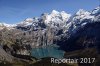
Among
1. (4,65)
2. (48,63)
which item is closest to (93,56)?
(48,63)

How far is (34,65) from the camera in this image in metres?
132

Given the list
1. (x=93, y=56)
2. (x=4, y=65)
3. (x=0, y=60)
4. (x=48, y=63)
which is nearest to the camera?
(x=4, y=65)

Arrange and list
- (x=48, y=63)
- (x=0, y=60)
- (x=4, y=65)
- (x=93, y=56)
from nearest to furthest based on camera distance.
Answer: (x=4, y=65) → (x=48, y=63) → (x=0, y=60) → (x=93, y=56)

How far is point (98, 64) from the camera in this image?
129 meters

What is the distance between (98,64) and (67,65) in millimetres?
17214

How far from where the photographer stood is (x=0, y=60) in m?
137

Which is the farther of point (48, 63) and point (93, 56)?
point (93, 56)

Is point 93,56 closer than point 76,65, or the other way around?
point 76,65

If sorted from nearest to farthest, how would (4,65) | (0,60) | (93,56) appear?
1. (4,65)
2. (0,60)
3. (93,56)

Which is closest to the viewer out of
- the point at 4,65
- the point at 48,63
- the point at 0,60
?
the point at 4,65

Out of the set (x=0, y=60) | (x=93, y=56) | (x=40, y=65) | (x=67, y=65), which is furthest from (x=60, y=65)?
(x=93, y=56)

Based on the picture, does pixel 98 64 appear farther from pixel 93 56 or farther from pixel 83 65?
pixel 93 56

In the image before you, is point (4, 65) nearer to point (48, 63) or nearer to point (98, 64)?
point (48, 63)

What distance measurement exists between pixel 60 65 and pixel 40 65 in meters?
14.0
